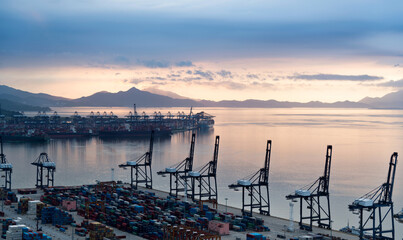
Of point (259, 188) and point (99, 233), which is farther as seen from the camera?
point (259, 188)

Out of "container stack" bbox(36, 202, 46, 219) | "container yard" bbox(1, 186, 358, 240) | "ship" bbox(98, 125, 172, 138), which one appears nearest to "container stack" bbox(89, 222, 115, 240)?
"container yard" bbox(1, 186, 358, 240)

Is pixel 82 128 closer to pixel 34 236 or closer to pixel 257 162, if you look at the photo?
pixel 257 162

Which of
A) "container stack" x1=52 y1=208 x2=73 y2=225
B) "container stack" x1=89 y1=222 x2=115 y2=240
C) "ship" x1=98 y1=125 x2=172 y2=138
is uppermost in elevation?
"ship" x1=98 y1=125 x2=172 y2=138

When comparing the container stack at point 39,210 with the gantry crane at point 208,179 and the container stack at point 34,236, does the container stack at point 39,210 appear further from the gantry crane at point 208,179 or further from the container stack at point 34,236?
the gantry crane at point 208,179

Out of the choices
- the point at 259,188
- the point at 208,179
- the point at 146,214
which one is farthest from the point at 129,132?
the point at 146,214

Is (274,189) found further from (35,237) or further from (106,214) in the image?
(35,237)

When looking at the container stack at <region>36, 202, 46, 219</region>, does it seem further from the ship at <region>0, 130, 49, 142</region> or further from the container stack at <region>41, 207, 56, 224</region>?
the ship at <region>0, 130, 49, 142</region>

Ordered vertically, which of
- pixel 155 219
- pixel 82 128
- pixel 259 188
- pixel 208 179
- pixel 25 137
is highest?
pixel 82 128

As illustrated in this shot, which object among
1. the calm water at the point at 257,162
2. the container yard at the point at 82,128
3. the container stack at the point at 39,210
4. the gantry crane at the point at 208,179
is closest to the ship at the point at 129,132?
the container yard at the point at 82,128

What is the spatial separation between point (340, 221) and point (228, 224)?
11.9 metres

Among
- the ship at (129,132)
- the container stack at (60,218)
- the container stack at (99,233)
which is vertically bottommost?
the container stack at (60,218)

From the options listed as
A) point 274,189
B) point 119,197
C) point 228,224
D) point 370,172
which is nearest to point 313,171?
point 370,172

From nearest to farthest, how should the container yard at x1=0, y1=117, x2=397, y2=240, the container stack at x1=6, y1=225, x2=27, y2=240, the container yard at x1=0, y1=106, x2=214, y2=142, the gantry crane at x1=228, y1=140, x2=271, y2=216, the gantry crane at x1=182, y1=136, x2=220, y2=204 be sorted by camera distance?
the container stack at x1=6, y1=225, x2=27, y2=240
the container yard at x1=0, y1=117, x2=397, y2=240
the gantry crane at x1=228, y1=140, x2=271, y2=216
the gantry crane at x1=182, y1=136, x2=220, y2=204
the container yard at x1=0, y1=106, x2=214, y2=142

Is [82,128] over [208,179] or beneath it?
over
